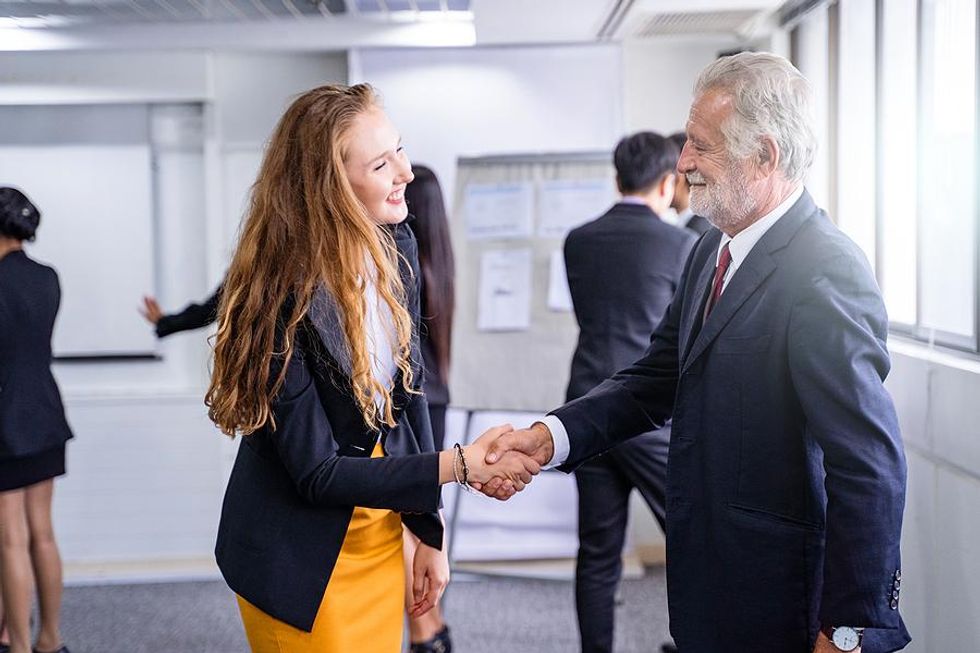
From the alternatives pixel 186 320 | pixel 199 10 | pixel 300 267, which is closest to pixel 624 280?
pixel 300 267

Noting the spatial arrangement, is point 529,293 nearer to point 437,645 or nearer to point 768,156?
point 437,645

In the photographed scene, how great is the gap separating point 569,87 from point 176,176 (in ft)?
6.27

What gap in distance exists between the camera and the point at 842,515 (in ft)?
5.47

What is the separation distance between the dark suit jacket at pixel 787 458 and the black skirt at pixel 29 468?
2.65 m

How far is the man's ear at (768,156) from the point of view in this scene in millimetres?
1876

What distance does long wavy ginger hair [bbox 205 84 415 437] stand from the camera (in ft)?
6.00

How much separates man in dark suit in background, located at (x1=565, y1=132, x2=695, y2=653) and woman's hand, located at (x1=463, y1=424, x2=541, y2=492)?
1129mm

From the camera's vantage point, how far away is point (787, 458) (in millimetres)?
1787

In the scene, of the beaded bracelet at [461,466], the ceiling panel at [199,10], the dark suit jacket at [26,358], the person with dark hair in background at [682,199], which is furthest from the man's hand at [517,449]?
the ceiling panel at [199,10]

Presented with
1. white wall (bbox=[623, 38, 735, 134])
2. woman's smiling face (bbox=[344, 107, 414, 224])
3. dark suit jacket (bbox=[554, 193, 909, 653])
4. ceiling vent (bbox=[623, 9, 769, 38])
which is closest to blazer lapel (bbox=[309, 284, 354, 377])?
woman's smiling face (bbox=[344, 107, 414, 224])

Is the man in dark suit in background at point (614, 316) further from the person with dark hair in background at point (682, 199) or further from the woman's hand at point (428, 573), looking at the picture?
the woman's hand at point (428, 573)

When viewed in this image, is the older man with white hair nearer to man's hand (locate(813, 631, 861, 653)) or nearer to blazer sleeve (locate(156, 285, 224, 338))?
man's hand (locate(813, 631, 861, 653))

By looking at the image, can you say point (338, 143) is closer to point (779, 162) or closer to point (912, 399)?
point (779, 162)

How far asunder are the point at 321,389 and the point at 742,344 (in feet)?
2.27
